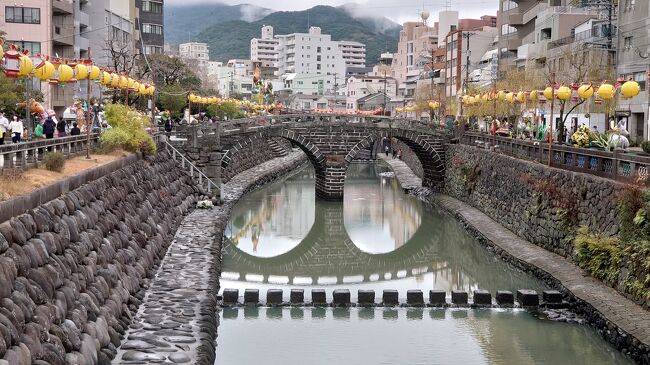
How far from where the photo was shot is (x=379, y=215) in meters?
39.5

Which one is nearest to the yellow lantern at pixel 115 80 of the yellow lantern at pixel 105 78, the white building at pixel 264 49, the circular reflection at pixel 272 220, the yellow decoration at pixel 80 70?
the yellow lantern at pixel 105 78

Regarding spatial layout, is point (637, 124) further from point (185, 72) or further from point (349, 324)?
point (185, 72)

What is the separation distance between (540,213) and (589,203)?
4316 millimetres

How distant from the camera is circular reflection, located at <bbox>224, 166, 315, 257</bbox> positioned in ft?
101

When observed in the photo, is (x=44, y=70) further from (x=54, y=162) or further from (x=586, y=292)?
(x=586, y=292)

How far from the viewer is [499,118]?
161 ft

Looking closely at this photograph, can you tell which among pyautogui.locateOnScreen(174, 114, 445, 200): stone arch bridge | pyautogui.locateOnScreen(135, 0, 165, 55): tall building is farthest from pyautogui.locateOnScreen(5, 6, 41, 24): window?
pyautogui.locateOnScreen(135, 0, 165, 55): tall building

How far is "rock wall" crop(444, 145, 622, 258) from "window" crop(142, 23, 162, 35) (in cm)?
4354

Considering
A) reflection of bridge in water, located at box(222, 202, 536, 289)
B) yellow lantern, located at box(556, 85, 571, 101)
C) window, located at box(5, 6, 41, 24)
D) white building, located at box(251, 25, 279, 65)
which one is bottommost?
reflection of bridge in water, located at box(222, 202, 536, 289)

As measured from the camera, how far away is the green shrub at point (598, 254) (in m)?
17.2

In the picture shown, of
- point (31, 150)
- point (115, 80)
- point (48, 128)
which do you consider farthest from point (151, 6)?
point (31, 150)

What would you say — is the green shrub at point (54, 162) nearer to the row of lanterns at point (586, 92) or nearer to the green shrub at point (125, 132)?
the green shrub at point (125, 132)

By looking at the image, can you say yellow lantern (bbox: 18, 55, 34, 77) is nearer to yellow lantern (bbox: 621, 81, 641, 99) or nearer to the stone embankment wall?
the stone embankment wall

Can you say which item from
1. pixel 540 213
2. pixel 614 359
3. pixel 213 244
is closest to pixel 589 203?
pixel 540 213
